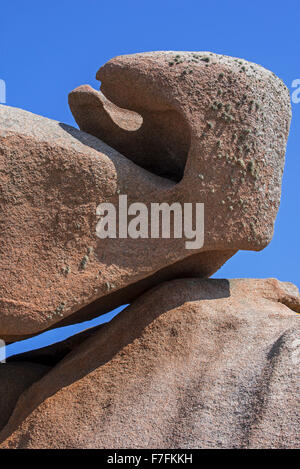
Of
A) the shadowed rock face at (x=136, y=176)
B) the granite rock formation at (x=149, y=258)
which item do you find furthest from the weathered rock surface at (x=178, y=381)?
the shadowed rock face at (x=136, y=176)

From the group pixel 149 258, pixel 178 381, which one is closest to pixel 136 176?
pixel 149 258

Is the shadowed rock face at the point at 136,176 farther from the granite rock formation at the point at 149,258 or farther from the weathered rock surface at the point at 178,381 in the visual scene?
the weathered rock surface at the point at 178,381

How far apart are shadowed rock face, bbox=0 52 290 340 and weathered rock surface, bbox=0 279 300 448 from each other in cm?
27

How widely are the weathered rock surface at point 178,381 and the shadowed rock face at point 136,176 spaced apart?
274 mm

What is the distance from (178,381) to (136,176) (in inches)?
43.3

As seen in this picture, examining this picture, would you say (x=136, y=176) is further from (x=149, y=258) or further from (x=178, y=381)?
(x=178, y=381)

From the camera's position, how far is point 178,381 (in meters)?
2.78

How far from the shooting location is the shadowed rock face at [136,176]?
2.84 meters

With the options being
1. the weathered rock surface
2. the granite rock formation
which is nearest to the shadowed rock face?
the granite rock formation

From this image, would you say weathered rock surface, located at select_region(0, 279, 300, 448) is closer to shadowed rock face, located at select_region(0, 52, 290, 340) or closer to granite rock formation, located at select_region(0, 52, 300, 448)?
granite rock formation, located at select_region(0, 52, 300, 448)

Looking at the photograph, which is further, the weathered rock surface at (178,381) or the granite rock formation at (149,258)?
the granite rock formation at (149,258)

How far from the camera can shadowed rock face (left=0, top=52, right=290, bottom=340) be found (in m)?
2.84
